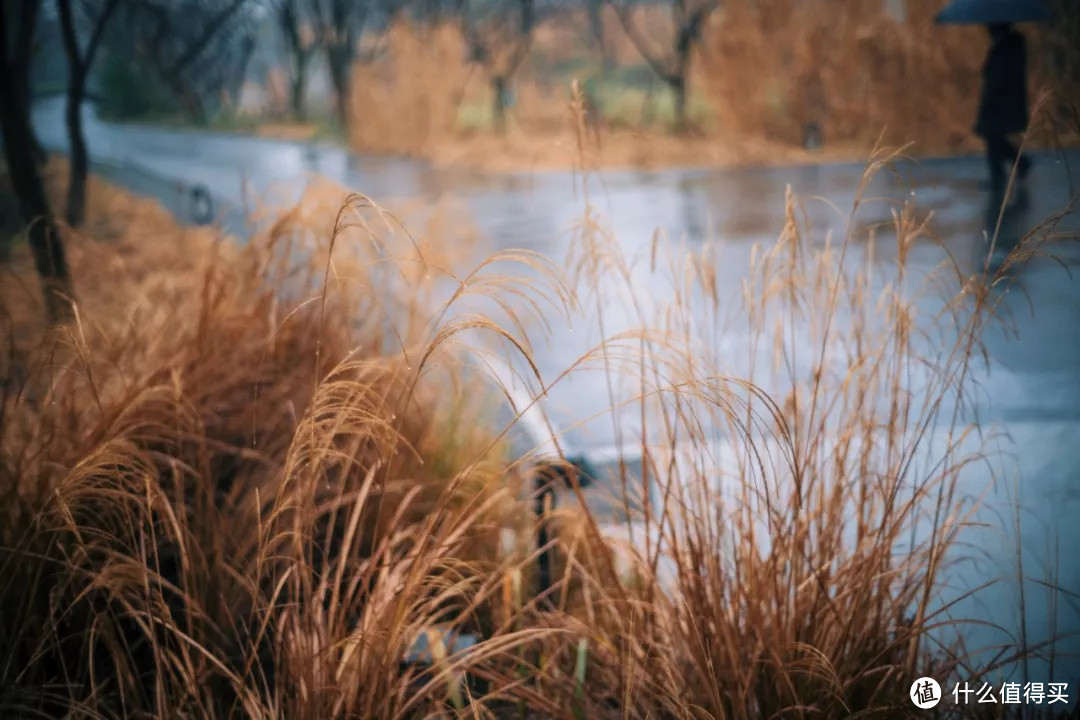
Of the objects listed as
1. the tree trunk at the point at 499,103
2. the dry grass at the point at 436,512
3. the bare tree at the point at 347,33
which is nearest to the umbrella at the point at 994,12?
the dry grass at the point at 436,512

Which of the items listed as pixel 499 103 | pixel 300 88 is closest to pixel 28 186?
pixel 300 88

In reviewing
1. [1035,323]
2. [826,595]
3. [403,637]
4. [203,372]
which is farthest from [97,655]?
[1035,323]

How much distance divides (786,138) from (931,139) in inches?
12.8

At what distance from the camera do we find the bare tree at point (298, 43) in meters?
2.17

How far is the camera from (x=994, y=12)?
1.59 meters

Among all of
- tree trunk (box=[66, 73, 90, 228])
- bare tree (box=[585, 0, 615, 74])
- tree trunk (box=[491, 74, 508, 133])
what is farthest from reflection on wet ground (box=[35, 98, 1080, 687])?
bare tree (box=[585, 0, 615, 74])

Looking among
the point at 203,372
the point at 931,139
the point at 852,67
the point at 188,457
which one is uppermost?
the point at 852,67

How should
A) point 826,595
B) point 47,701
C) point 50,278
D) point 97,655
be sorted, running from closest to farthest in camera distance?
point 826,595
point 47,701
point 97,655
point 50,278

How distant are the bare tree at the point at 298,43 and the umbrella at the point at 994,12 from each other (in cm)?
133

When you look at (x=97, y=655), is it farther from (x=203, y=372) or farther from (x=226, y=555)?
(x=203, y=372)

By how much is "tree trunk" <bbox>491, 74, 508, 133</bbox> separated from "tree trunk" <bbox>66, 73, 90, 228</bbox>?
93 cm

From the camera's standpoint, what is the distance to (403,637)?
1071 millimetres

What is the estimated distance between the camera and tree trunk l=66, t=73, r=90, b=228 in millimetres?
2211

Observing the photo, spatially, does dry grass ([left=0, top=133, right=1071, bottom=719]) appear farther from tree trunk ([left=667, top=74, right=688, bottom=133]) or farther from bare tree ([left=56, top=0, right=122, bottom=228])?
tree trunk ([left=667, top=74, right=688, bottom=133])
